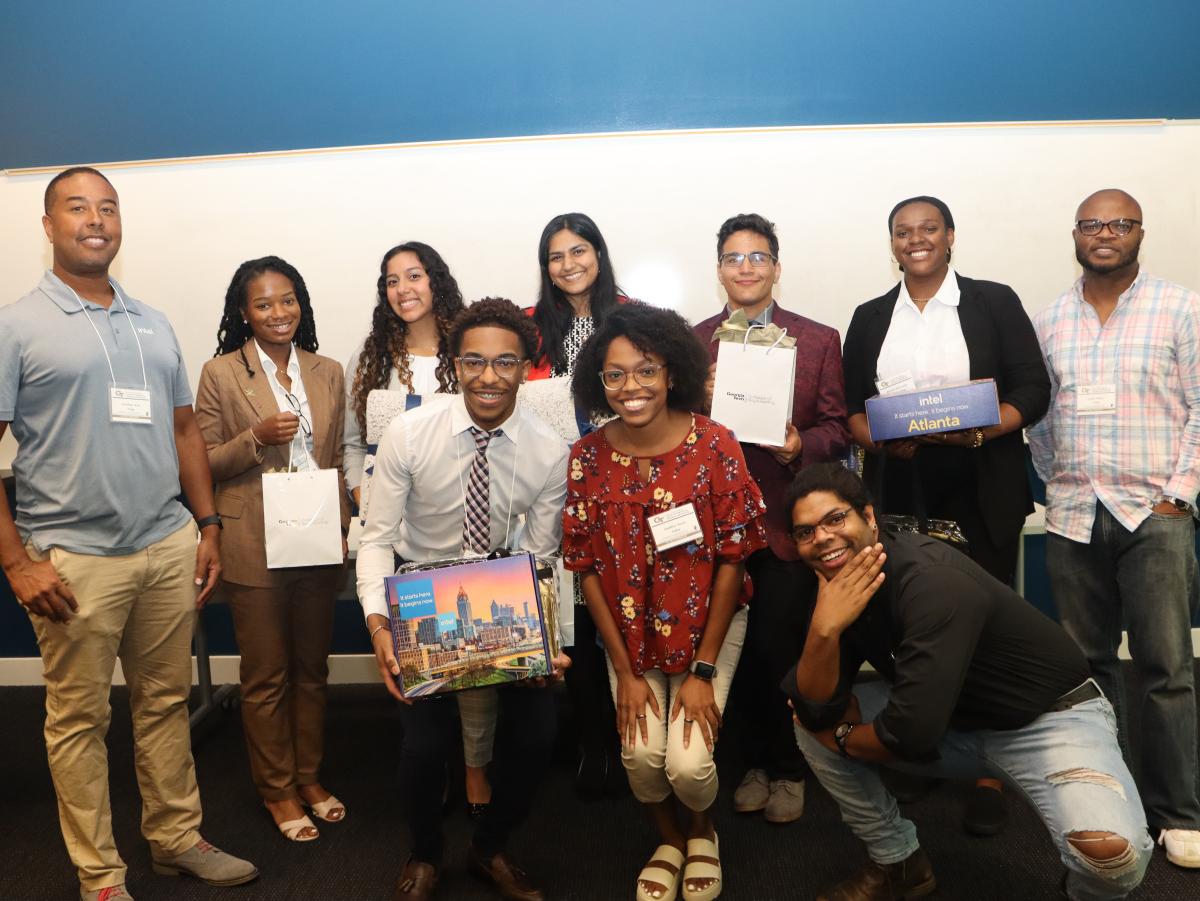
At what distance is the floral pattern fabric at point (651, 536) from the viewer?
2.43 metres

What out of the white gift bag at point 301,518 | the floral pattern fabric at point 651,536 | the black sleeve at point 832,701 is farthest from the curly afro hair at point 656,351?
the white gift bag at point 301,518

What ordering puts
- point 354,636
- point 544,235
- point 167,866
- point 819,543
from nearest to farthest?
point 819,543, point 167,866, point 544,235, point 354,636

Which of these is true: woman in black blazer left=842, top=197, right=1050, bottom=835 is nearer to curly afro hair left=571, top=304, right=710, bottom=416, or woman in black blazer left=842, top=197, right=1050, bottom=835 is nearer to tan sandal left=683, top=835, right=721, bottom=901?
curly afro hair left=571, top=304, right=710, bottom=416

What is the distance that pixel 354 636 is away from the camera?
4.50 meters

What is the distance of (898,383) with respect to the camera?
2877 mm

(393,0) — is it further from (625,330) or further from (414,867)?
(414,867)

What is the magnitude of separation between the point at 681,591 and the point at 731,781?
48.4 inches

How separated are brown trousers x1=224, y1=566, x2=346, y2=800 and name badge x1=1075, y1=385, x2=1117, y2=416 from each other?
2.56m

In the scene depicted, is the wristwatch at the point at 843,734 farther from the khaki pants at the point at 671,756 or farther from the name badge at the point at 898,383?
the name badge at the point at 898,383

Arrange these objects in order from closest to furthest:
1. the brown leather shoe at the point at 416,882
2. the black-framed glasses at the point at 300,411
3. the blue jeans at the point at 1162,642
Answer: the brown leather shoe at the point at 416,882, the blue jeans at the point at 1162,642, the black-framed glasses at the point at 300,411

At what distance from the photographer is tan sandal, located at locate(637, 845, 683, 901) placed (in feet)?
8.12

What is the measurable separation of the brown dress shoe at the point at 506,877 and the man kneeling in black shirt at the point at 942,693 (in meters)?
0.90

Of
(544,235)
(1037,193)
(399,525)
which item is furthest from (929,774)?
(1037,193)

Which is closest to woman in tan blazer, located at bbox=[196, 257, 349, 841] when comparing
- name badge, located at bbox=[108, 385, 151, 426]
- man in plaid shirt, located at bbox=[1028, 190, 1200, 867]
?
name badge, located at bbox=[108, 385, 151, 426]
